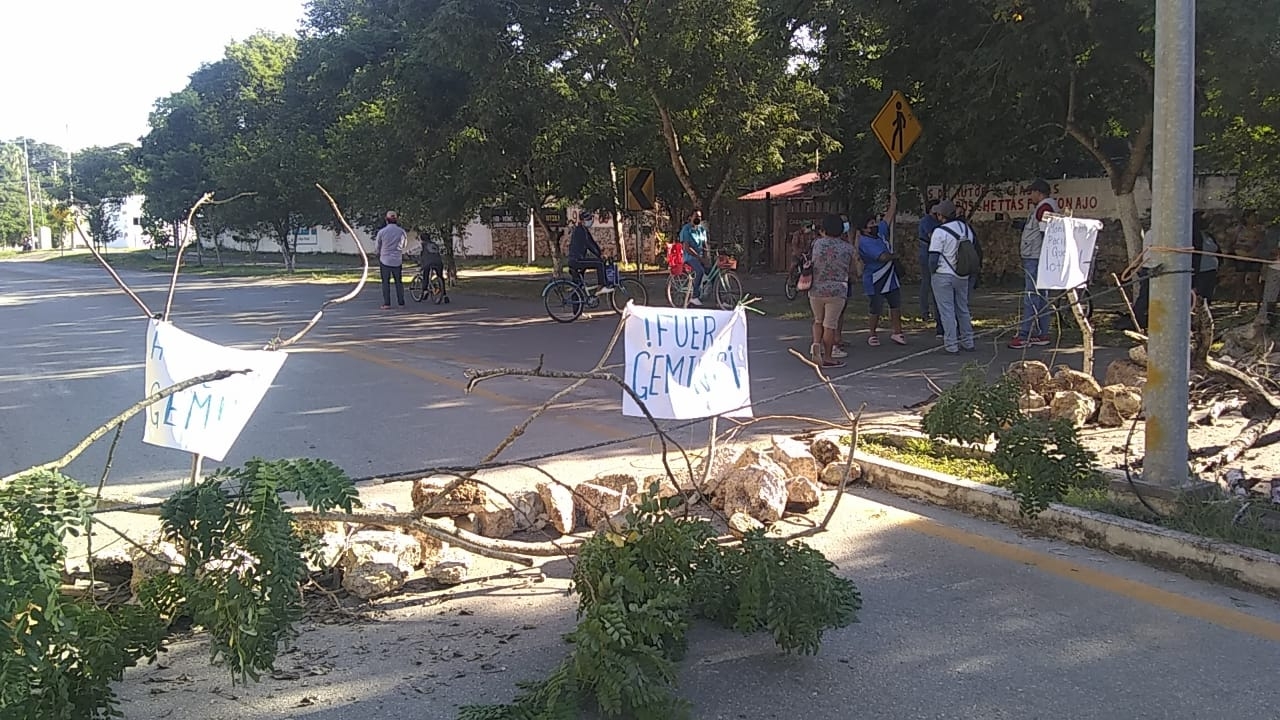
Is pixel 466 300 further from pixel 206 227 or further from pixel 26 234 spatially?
pixel 26 234

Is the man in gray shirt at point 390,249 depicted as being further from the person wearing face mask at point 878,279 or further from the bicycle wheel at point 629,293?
the person wearing face mask at point 878,279

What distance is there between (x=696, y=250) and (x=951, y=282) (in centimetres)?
620

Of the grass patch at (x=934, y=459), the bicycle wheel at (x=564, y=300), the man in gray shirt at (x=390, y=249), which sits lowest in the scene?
the grass patch at (x=934, y=459)

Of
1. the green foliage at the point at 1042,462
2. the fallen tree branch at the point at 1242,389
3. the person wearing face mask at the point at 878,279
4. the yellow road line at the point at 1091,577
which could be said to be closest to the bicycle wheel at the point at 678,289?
the person wearing face mask at the point at 878,279

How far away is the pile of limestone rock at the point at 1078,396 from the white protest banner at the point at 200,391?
5.63 m

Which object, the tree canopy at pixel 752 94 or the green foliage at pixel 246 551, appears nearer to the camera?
the green foliage at pixel 246 551

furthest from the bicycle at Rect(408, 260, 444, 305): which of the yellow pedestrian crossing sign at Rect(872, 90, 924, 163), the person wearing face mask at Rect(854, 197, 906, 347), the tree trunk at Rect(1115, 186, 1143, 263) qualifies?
the tree trunk at Rect(1115, 186, 1143, 263)

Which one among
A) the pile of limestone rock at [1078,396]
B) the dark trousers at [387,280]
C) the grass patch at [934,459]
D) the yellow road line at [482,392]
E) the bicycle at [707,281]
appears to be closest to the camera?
the grass patch at [934,459]

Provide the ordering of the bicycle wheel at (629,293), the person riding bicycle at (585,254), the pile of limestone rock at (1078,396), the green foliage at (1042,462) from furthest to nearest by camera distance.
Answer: the bicycle wheel at (629,293) → the person riding bicycle at (585,254) → the pile of limestone rock at (1078,396) → the green foliage at (1042,462)

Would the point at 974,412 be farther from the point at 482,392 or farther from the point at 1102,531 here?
the point at 482,392

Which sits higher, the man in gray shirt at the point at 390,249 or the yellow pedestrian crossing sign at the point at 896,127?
Result: the yellow pedestrian crossing sign at the point at 896,127

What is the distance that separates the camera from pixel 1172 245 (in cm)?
565

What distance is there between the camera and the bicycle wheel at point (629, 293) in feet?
60.7

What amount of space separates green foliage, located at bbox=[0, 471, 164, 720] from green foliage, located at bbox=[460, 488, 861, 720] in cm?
119
